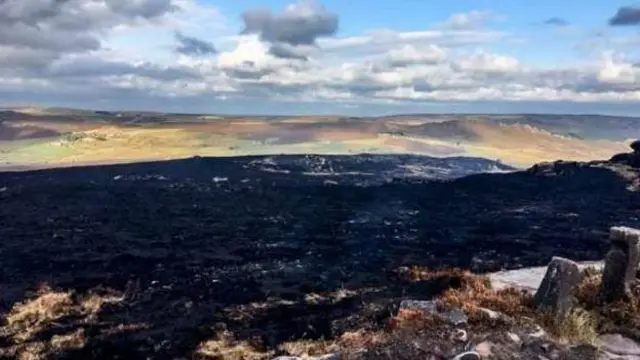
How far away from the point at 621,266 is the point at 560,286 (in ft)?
4.68

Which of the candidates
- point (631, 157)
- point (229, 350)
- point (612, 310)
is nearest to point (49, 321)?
point (229, 350)

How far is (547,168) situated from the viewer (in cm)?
6134

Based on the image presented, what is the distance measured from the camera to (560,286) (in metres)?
11.6

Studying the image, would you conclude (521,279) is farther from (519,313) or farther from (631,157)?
(631,157)

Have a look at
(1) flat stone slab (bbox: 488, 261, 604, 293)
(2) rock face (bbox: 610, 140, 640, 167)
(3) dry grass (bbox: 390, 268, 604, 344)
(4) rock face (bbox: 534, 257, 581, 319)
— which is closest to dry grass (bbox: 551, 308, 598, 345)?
(3) dry grass (bbox: 390, 268, 604, 344)

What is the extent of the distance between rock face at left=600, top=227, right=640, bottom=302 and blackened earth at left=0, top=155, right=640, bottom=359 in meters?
4.13

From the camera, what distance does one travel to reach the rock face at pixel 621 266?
1216cm

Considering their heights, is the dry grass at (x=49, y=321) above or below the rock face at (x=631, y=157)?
below

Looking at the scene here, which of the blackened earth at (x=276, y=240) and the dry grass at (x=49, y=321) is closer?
the dry grass at (x=49, y=321)

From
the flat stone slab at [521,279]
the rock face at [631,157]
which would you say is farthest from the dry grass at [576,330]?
the rock face at [631,157]

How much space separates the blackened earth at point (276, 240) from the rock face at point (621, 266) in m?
4.13

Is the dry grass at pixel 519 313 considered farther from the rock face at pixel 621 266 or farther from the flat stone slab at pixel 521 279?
the flat stone slab at pixel 521 279

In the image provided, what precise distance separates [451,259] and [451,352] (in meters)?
16.7

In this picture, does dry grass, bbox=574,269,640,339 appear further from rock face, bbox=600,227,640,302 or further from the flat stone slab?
the flat stone slab
